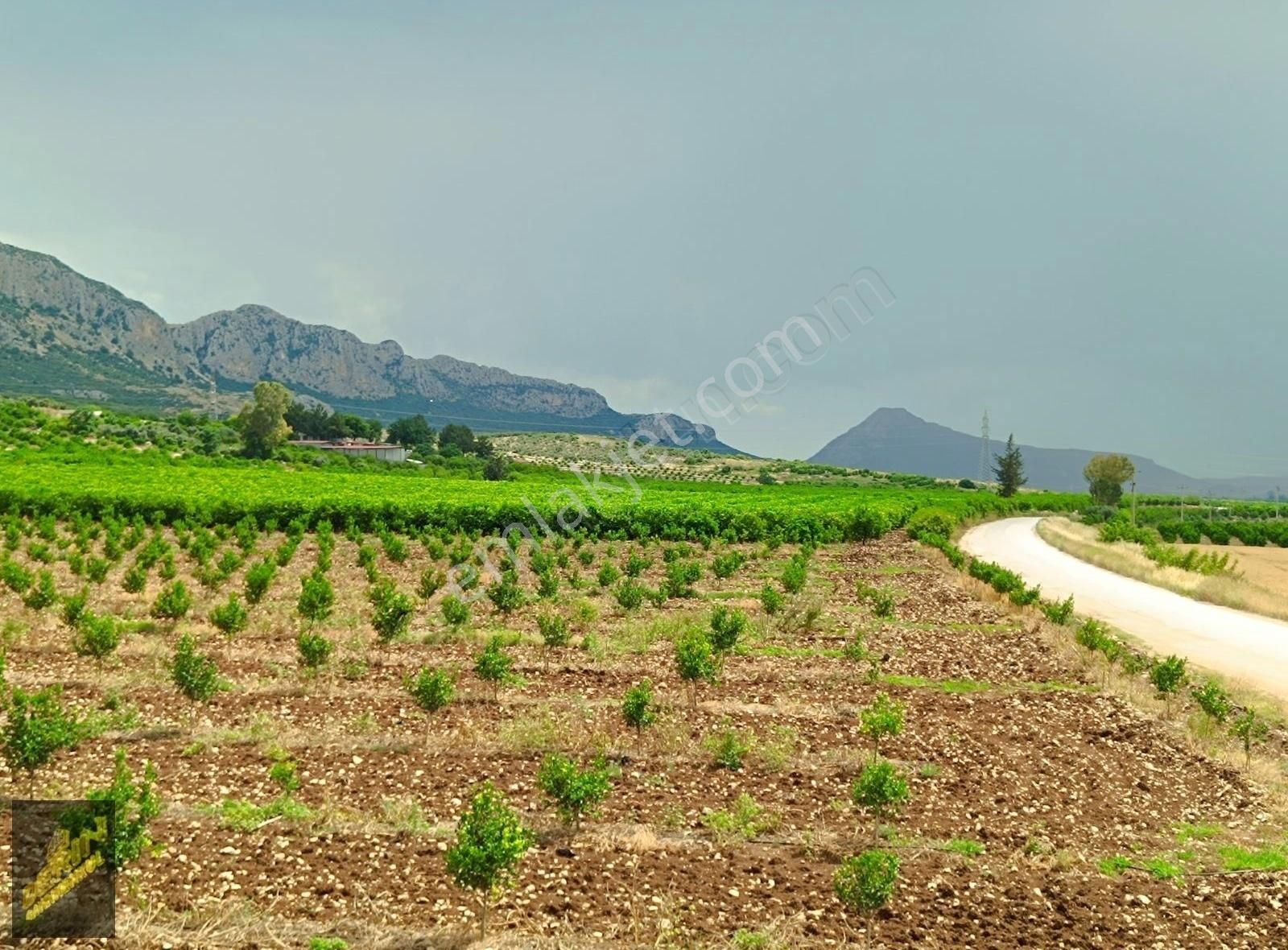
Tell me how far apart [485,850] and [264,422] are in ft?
323

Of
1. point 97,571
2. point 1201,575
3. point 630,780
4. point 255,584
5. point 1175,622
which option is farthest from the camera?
point 1201,575

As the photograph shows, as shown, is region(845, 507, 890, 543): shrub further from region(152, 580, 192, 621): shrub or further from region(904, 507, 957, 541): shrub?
region(152, 580, 192, 621): shrub

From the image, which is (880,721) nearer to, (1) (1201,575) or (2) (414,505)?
(1) (1201,575)

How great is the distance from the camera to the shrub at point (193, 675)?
1227cm

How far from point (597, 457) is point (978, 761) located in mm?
146301

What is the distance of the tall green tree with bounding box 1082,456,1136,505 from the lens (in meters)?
121

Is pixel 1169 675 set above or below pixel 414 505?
above

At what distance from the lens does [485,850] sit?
6949mm

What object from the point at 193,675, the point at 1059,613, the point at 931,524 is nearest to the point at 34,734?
the point at 193,675

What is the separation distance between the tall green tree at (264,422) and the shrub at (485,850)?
94.4 m

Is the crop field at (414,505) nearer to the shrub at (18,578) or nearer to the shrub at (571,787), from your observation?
the shrub at (18,578)

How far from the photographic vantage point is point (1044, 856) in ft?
30.2

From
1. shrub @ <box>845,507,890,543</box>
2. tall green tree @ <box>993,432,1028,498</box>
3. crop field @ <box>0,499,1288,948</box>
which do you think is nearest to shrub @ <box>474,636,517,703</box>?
crop field @ <box>0,499,1288,948</box>

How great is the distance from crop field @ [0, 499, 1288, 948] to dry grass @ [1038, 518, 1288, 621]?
14.3 metres
